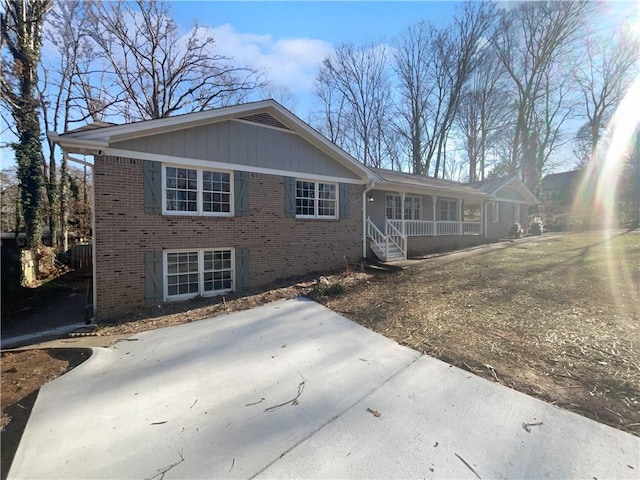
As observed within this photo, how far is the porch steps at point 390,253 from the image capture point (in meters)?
11.7

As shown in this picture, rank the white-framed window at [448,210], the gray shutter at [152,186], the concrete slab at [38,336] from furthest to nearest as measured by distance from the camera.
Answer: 1. the white-framed window at [448,210]
2. the gray shutter at [152,186]
3. the concrete slab at [38,336]

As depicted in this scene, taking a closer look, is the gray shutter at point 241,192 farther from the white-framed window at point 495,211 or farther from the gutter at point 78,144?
the white-framed window at point 495,211

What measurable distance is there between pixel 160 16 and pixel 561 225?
3311cm

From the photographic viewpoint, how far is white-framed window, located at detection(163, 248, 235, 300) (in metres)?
8.07

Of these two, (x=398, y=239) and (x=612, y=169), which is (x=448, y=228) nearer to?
(x=398, y=239)

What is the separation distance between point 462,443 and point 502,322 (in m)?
3.23

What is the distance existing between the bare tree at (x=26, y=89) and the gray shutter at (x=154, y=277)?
1035 centimetres

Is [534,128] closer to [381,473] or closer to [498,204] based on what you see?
[498,204]

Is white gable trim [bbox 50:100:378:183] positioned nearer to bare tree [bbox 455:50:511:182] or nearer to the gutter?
the gutter

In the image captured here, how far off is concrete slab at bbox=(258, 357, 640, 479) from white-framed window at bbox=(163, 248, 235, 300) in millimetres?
6336

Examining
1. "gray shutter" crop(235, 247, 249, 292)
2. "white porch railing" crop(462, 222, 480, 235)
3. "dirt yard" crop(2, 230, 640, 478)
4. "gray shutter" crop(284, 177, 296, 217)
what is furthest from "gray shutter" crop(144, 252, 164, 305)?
"white porch railing" crop(462, 222, 480, 235)

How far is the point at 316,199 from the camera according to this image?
1075cm

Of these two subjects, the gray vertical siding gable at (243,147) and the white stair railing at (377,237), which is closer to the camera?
the gray vertical siding gable at (243,147)

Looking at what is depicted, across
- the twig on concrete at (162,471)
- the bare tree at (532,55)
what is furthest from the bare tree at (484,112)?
the twig on concrete at (162,471)
